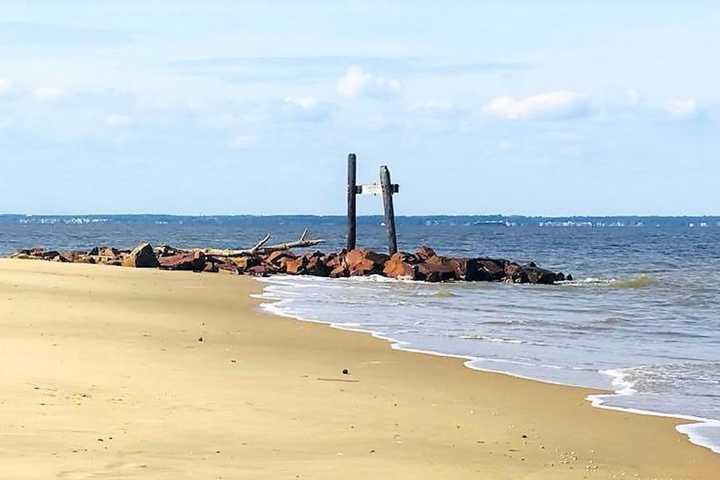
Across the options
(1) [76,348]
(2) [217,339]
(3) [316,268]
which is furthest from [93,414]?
(3) [316,268]

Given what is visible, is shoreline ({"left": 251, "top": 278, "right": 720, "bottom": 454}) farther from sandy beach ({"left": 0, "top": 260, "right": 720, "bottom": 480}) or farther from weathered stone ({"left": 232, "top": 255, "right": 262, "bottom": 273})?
weathered stone ({"left": 232, "top": 255, "right": 262, "bottom": 273})

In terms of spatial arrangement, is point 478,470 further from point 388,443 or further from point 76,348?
point 76,348

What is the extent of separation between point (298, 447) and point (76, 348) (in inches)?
174

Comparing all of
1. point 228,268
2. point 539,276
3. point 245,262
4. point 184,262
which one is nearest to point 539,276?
point 539,276

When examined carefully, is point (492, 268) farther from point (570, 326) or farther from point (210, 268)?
point (570, 326)

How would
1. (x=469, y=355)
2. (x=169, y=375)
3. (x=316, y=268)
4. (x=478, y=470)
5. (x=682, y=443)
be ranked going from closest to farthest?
1. (x=478, y=470)
2. (x=682, y=443)
3. (x=169, y=375)
4. (x=469, y=355)
5. (x=316, y=268)

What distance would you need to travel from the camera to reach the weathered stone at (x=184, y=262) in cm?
2686

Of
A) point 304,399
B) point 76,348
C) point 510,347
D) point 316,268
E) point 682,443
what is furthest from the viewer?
point 316,268

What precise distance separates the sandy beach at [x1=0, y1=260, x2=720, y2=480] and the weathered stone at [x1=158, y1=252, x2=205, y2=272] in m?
13.6

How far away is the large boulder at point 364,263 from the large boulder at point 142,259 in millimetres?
4593

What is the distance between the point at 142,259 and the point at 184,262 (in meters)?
0.96

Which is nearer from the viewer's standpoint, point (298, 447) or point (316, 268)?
point (298, 447)

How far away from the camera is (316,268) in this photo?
2823 centimetres

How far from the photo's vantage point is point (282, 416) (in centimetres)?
773
